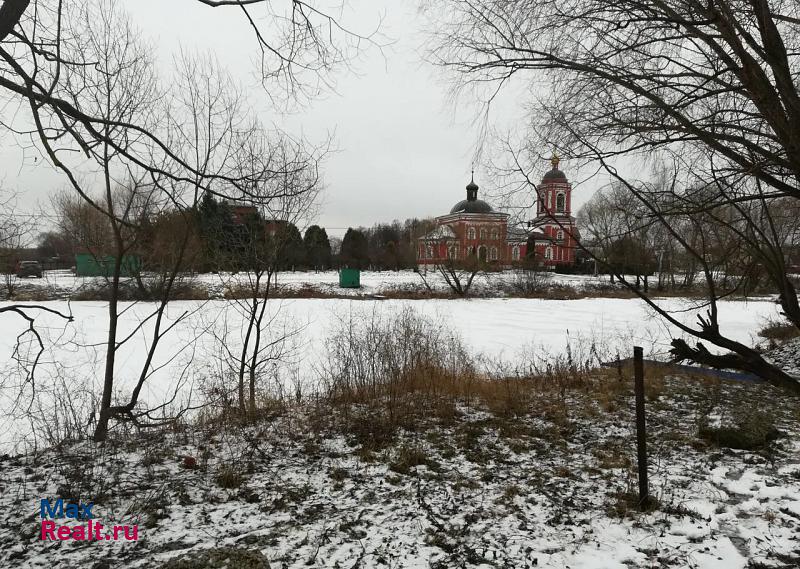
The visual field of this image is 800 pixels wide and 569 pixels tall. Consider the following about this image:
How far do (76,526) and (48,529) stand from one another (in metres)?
0.16

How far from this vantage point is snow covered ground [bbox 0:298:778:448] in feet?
23.6

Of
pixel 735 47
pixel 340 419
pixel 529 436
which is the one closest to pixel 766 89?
pixel 735 47

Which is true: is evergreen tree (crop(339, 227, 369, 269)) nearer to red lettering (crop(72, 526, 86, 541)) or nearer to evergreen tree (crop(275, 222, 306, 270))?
evergreen tree (crop(275, 222, 306, 270))

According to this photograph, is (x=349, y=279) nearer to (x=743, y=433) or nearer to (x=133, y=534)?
(x=743, y=433)

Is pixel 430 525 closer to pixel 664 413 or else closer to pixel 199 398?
pixel 664 413

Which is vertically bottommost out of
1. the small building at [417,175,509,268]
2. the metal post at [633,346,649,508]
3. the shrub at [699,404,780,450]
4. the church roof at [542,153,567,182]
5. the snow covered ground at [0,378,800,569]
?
the snow covered ground at [0,378,800,569]

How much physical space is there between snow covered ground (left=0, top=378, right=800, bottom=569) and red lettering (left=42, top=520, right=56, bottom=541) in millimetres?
50

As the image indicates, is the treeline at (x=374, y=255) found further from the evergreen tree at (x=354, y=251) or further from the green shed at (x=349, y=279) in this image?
the green shed at (x=349, y=279)

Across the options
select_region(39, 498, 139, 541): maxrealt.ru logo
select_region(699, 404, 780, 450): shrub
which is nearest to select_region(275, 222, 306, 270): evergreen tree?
select_region(39, 498, 139, 541): maxrealt.ru logo

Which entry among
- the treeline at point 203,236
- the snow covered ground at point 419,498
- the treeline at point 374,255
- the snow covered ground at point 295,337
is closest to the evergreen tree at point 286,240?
the treeline at point 203,236

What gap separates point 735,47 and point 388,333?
6159 mm

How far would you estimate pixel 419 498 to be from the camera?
3639 millimetres

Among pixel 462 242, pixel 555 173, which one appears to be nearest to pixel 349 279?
pixel 462 242

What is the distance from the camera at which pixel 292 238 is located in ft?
20.3
